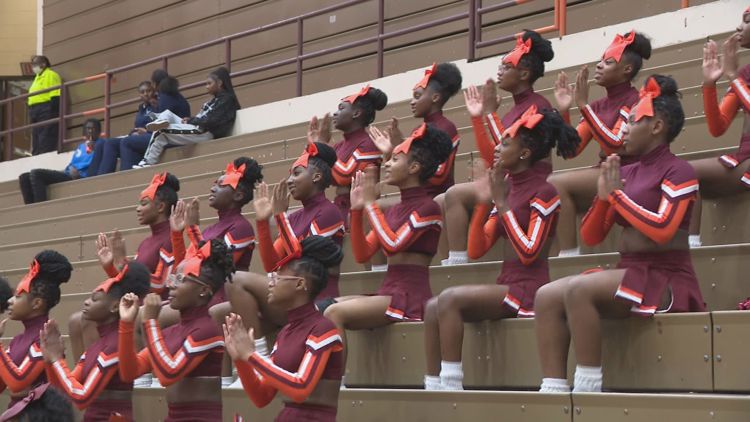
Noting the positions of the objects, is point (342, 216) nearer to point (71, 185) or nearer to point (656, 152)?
point (656, 152)

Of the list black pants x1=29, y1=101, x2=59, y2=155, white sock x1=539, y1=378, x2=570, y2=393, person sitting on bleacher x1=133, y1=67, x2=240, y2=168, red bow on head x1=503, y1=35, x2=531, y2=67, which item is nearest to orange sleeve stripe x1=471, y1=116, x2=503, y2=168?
red bow on head x1=503, y1=35, x2=531, y2=67

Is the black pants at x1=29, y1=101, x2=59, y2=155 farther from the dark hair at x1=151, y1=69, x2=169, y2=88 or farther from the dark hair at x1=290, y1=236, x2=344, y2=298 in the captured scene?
the dark hair at x1=290, y1=236, x2=344, y2=298

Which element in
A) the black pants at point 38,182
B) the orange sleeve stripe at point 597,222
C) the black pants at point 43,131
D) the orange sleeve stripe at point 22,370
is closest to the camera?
the orange sleeve stripe at point 597,222

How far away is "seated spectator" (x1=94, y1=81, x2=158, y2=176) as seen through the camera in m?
11.4

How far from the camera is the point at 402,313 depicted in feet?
19.4

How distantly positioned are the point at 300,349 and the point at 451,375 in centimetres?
75

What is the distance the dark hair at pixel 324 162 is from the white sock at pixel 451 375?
1.57 metres

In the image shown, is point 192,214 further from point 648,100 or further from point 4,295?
point 648,100

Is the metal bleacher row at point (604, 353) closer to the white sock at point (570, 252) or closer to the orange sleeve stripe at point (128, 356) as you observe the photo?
the white sock at point (570, 252)

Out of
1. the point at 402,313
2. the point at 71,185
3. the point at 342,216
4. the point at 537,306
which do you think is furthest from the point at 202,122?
the point at 537,306

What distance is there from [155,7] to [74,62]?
180 cm

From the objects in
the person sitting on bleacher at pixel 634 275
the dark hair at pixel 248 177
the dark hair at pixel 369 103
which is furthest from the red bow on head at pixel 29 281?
the person sitting on bleacher at pixel 634 275

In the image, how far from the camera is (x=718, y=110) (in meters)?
Answer: 5.81

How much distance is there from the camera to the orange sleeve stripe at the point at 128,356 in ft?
18.5
